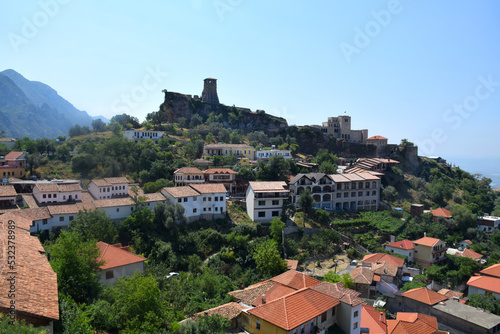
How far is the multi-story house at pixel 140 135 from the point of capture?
52.4 meters

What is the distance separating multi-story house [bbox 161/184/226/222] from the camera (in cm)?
3212

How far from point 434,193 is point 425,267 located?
2295cm

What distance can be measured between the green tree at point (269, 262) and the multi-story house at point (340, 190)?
13696mm

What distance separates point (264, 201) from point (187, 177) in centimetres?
1007

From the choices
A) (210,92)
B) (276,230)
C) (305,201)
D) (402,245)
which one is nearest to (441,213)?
(402,245)

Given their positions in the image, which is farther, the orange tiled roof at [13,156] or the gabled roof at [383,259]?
the orange tiled roof at [13,156]

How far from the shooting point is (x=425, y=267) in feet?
110

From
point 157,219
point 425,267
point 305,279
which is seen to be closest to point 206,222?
point 157,219

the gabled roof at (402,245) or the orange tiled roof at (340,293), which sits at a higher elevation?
the orange tiled roof at (340,293)

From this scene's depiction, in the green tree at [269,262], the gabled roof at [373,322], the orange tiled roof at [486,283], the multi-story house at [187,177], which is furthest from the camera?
the multi-story house at [187,177]

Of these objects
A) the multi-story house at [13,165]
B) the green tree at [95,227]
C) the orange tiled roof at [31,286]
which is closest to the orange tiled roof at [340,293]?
the orange tiled roof at [31,286]

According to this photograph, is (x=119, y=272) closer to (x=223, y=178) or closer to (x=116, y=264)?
(x=116, y=264)

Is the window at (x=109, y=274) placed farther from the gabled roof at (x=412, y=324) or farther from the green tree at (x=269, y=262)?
the gabled roof at (x=412, y=324)

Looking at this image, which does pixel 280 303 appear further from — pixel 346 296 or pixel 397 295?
pixel 397 295
